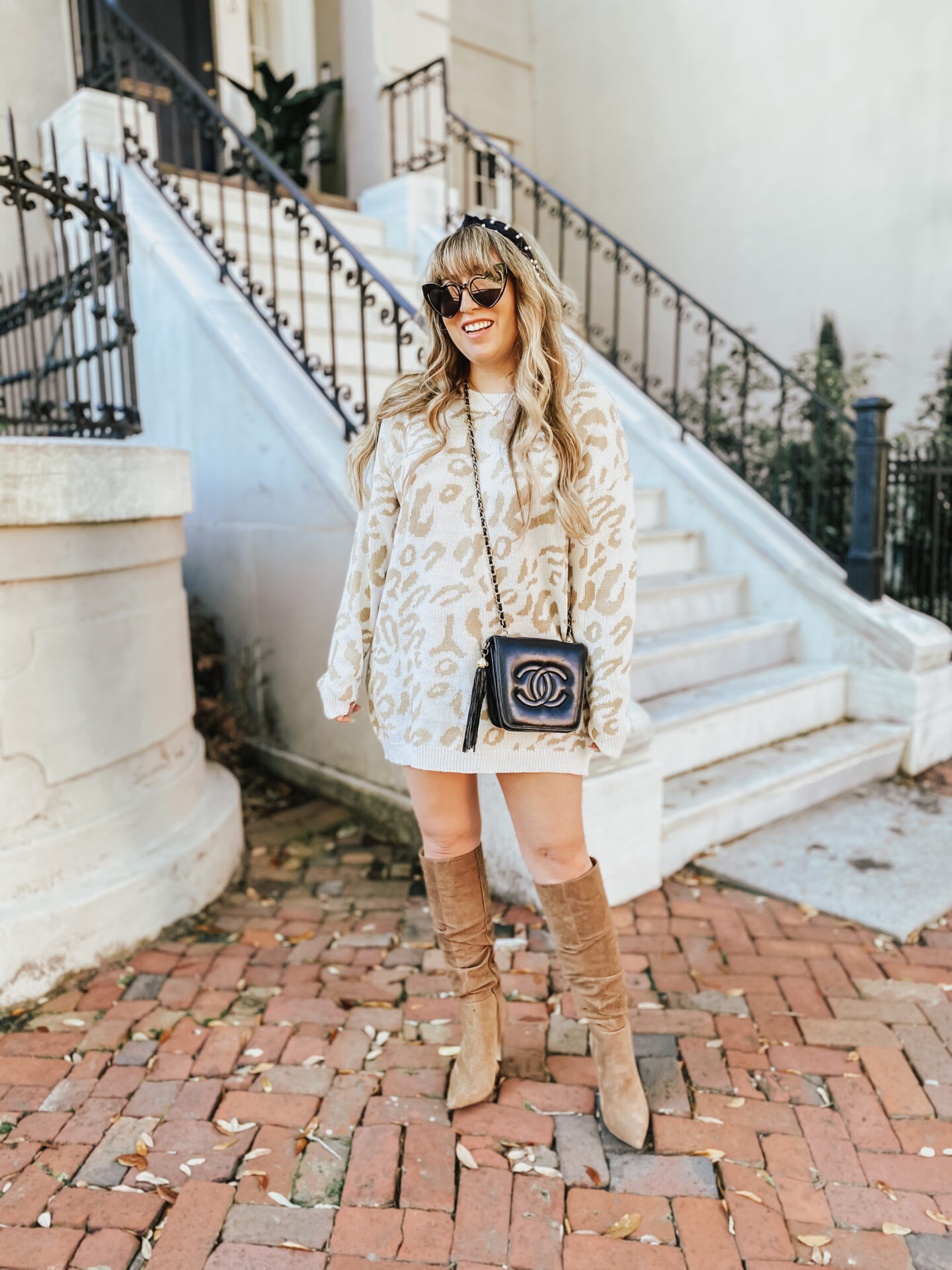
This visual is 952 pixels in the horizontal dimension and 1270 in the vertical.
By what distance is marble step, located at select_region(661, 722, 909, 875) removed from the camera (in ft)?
11.7

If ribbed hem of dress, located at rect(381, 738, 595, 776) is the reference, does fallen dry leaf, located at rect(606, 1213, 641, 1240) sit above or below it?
below

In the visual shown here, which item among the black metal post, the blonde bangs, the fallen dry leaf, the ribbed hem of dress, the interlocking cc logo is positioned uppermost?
the blonde bangs

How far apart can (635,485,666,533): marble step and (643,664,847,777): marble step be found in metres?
1.16

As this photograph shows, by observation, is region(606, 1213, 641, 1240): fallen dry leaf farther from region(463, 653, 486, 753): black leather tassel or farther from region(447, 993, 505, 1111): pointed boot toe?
region(463, 653, 486, 753): black leather tassel

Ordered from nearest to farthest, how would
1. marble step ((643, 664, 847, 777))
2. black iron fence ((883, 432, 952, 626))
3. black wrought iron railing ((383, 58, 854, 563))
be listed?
1. marble step ((643, 664, 847, 777))
2. black iron fence ((883, 432, 952, 626))
3. black wrought iron railing ((383, 58, 854, 563))

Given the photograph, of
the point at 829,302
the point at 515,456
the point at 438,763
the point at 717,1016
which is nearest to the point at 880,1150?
the point at 717,1016

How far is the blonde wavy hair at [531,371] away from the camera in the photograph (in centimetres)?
185

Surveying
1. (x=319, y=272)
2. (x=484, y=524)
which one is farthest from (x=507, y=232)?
(x=319, y=272)

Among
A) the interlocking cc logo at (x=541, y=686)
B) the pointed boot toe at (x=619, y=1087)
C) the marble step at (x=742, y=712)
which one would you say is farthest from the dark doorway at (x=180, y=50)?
the pointed boot toe at (x=619, y=1087)

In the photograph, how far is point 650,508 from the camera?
5480 mm

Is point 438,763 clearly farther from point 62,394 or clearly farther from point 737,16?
point 737,16

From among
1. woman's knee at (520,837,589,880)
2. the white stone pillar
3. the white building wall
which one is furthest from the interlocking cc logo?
the white building wall

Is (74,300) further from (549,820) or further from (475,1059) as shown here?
(475,1059)

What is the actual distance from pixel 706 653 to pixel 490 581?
9.25 feet
